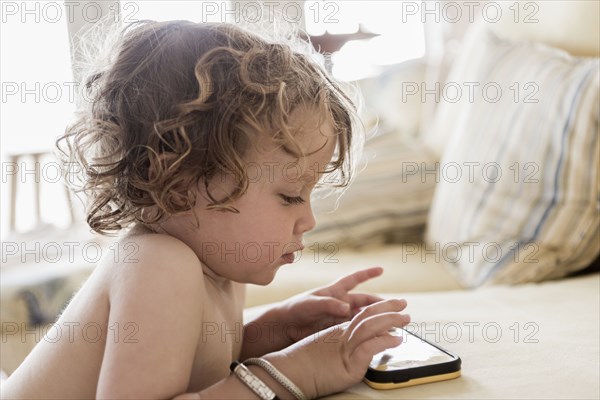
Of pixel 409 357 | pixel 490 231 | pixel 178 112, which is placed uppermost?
pixel 178 112

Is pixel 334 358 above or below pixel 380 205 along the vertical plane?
above

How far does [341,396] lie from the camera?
2.66 ft

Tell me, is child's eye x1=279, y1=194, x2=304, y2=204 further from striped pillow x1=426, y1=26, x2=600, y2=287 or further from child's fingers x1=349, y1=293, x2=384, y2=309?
striped pillow x1=426, y1=26, x2=600, y2=287

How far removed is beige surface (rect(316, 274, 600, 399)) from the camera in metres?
0.78

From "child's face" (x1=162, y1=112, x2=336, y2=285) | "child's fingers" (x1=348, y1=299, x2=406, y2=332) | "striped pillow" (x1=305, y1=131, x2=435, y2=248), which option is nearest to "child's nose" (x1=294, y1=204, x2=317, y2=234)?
"child's face" (x1=162, y1=112, x2=336, y2=285)

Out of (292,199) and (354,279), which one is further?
(354,279)

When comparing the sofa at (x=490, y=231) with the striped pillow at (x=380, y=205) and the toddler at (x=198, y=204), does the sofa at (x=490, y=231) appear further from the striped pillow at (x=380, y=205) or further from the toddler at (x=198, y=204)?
the toddler at (x=198, y=204)

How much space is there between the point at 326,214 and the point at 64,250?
0.64m

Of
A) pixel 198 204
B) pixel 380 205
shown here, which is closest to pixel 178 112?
→ pixel 198 204

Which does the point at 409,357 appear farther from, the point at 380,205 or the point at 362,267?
the point at 380,205

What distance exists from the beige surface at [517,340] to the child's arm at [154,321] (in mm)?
186

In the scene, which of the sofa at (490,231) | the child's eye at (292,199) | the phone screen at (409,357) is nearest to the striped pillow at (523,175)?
the sofa at (490,231)

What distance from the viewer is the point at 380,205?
69.9 inches

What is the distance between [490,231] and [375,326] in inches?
27.5
